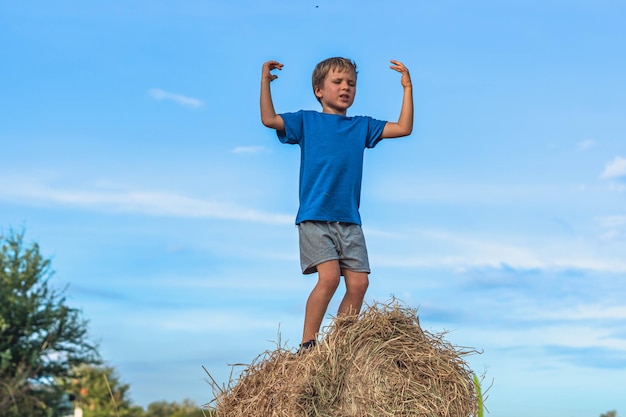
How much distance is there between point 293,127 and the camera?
6102mm

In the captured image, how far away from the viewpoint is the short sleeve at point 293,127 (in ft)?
20.0

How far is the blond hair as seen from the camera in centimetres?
621

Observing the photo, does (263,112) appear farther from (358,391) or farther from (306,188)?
(358,391)

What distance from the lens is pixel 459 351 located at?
5266 millimetres

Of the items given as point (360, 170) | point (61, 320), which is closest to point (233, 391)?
point (360, 170)

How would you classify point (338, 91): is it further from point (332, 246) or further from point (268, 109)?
point (332, 246)

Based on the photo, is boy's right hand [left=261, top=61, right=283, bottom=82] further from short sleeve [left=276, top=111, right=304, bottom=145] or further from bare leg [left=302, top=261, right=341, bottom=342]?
bare leg [left=302, top=261, right=341, bottom=342]

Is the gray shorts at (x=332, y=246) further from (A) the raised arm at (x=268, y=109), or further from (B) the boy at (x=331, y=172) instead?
(A) the raised arm at (x=268, y=109)

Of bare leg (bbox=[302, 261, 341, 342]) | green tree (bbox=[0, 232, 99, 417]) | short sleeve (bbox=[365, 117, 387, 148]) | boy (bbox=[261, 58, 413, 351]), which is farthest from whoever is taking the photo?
green tree (bbox=[0, 232, 99, 417])

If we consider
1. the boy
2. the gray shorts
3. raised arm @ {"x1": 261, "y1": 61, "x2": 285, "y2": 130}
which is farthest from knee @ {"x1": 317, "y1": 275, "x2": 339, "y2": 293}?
raised arm @ {"x1": 261, "y1": 61, "x2": 285, "y2": 130}

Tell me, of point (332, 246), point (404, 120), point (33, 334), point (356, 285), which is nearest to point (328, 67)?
point (404, 120)

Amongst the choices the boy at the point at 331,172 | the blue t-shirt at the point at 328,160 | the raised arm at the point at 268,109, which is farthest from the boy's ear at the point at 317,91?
the raised arm at the point at 268,109

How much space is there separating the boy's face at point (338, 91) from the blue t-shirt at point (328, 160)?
3.4 inches

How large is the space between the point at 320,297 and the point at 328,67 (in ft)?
5.90
